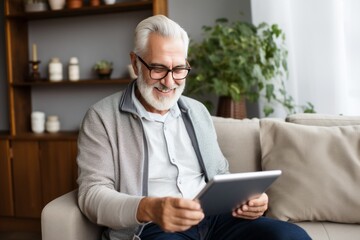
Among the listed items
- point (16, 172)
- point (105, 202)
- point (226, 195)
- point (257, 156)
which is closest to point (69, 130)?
point (16, 172)

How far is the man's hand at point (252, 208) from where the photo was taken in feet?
4.68

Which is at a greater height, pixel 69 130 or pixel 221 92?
pixel 221 92

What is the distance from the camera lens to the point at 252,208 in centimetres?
144

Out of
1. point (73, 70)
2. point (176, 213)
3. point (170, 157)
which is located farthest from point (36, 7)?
point (176, 213)

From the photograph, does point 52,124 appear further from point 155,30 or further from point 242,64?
point 155,30

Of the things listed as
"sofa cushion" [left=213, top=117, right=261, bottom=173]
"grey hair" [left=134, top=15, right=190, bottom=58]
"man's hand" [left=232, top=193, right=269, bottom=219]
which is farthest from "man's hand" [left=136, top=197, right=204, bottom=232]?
"sofa cushion" [left=213, top=117, right=261, bottom=173]

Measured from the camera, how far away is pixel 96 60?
3361mm

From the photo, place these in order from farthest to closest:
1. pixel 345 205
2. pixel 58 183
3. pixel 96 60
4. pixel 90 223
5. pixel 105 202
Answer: pixel 96 60, pixel 58 183, pixel 345 205, pixel 90 223, pixel 105 202

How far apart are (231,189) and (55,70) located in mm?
2344

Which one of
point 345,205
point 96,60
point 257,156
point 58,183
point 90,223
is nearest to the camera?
point 90,223

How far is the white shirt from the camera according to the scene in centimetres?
162

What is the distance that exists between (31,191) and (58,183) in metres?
0.23

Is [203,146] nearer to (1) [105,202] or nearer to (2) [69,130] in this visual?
(1) [105,202]

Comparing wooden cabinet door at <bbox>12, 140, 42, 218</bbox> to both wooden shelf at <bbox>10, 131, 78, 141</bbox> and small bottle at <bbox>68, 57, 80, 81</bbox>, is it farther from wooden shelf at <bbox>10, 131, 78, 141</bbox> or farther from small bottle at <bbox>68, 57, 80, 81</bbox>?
small bottle at <bbox>68, 57, 80, 81</bbox>
